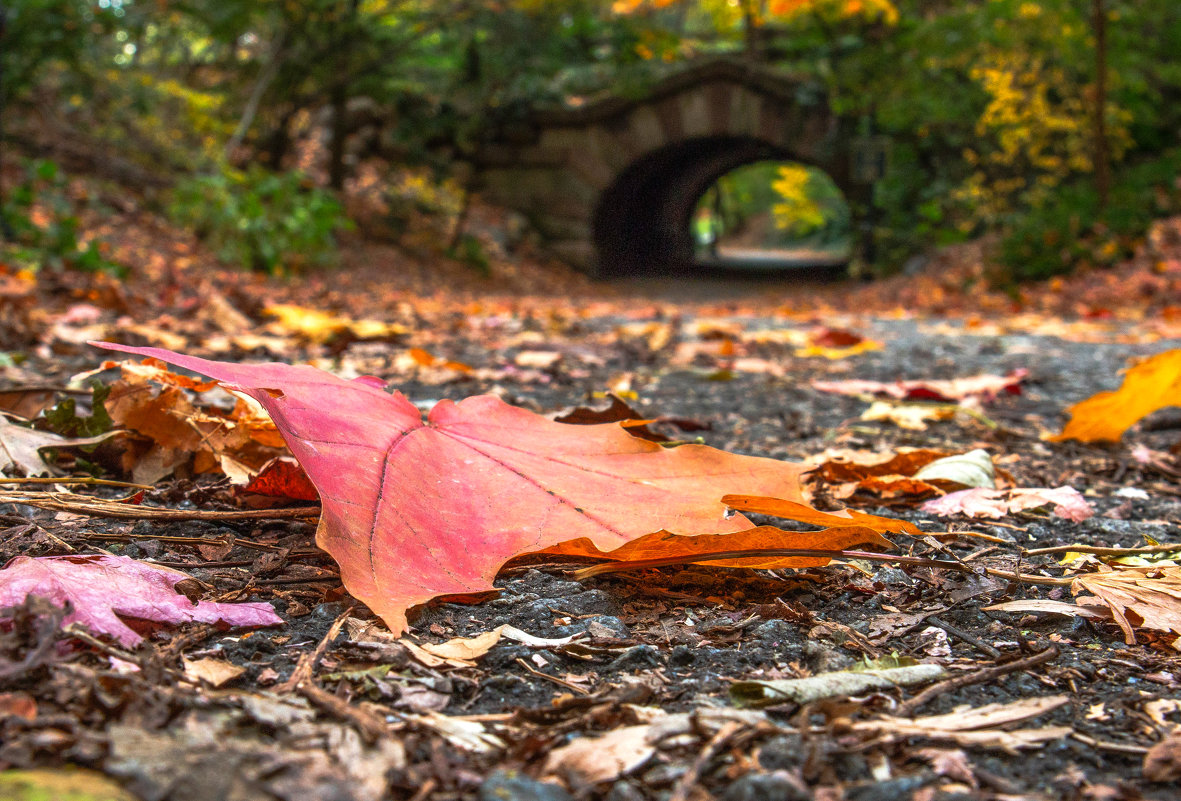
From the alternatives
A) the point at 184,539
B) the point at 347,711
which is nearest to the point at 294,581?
the point at 184,539

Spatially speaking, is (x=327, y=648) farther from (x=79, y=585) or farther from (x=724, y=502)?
(x=724, y=502)

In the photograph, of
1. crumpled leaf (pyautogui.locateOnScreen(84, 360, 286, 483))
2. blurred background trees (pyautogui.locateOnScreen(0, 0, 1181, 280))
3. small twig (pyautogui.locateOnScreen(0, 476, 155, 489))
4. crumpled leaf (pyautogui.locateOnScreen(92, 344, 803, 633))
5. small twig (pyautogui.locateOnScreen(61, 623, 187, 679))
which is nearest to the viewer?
small twig (pyautogui.locateOnScreen(61, 623, 187, 679))

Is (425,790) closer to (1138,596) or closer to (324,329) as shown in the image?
(1138,596)

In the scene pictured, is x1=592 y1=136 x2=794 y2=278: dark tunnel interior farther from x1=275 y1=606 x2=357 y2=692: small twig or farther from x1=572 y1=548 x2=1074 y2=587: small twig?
x1=275 y1=606 x2=357 y2=692: small twig

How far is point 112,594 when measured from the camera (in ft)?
2.49

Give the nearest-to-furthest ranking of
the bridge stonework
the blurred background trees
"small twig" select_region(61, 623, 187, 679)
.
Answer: "small twig" select_region(61, 623, 187, 679), the blurred background trees, the bridge stonework

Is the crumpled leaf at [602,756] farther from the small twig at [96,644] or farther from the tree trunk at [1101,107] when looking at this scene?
the tree trunk at [1101,107]

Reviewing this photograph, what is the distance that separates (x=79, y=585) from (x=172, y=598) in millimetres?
75

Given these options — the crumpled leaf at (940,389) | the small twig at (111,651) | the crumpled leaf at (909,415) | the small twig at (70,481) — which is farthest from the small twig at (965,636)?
the crumpled leaf at (940,389)

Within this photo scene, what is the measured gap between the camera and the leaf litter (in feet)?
1.97

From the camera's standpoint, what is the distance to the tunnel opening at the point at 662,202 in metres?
11.4

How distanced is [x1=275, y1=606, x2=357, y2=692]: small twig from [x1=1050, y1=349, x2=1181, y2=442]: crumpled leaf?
51.7 inches

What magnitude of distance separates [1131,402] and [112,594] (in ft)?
5.12

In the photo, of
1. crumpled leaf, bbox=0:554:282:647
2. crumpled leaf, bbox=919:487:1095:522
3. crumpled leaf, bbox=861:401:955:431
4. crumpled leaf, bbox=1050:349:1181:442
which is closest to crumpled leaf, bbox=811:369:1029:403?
crumpled leaf, bbox=861:401:955:431
